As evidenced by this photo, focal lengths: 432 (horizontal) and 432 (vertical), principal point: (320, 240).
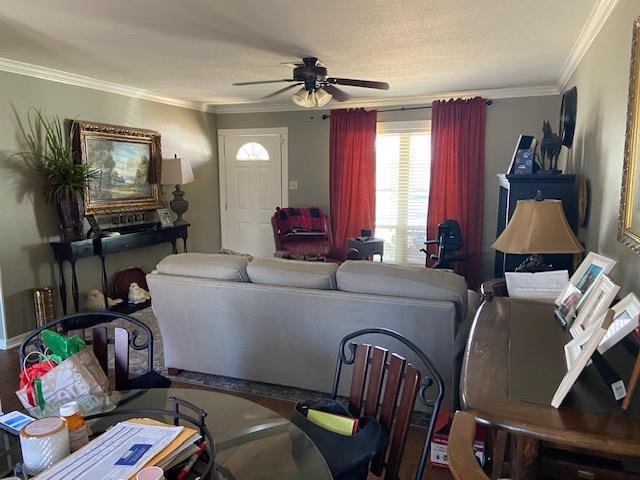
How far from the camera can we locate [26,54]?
3445 millimetres

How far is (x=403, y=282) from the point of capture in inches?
95.3

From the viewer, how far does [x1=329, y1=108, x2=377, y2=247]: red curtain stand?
5.70m

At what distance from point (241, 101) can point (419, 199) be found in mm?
2742

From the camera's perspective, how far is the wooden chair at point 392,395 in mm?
Answer: 1334

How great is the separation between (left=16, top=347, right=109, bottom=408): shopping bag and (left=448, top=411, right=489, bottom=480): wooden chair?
1.34 m

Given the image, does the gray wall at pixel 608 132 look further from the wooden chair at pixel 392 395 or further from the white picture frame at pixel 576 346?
the wooden chair at pixel 392 395

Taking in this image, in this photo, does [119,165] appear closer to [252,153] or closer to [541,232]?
[252,153]

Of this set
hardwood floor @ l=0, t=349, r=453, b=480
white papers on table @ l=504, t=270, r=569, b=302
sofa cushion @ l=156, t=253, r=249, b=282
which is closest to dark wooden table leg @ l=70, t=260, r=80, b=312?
hardwood floor @ l=0, t=349, r=453, b=480

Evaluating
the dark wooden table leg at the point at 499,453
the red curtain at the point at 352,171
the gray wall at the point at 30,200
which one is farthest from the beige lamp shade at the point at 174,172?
the dark wooden table leg at the point at 499,453

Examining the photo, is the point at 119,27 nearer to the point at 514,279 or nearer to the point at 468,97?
the point at 514,279

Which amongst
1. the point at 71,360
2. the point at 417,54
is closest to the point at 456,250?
the point at 417,54

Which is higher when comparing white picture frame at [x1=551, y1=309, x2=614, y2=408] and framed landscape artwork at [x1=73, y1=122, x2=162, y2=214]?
framed landscape artwork at [x1=73, y1=122, x2=162, y2=214]

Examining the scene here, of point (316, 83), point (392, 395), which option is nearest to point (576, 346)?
point (392, 395)

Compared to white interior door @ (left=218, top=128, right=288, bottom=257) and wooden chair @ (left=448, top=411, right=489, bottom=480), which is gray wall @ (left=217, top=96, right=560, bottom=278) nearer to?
white interior door @ (left=218, top=128, right=288, bottom=257)
